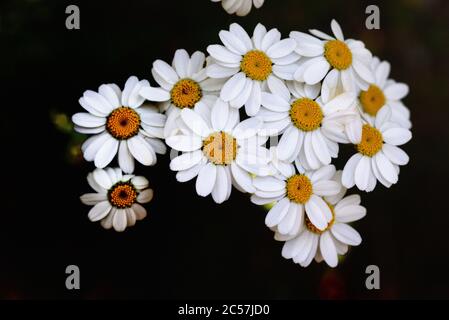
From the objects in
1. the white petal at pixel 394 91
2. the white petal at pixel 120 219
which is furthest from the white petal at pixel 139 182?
the white petal at pixel 394 91

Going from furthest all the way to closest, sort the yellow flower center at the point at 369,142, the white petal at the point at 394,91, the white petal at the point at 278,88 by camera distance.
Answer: the white petal at the point at 394,91 < the yellow flower center at the point at 369,142 < the white petal at the point at 278,88

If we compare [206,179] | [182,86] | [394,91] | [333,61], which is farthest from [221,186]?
[394,91]

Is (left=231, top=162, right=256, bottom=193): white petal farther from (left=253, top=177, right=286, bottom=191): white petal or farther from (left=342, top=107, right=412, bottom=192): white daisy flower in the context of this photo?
(left=342, top=107, right=412, bottom=192): white daisy flower

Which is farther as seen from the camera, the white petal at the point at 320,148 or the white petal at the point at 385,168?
the white petal at the point at 385,168

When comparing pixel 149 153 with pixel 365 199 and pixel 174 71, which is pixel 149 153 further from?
pixel 365 199

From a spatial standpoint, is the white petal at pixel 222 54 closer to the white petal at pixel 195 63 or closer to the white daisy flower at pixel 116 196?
the white petal at pixel 195 63
